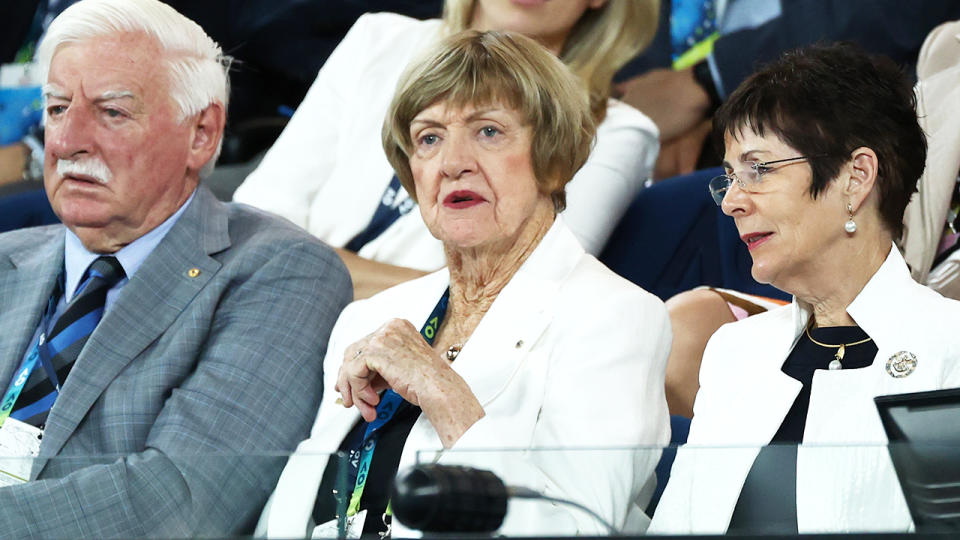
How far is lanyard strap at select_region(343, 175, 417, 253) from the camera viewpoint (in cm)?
269

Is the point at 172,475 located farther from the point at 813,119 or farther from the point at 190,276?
the point at 813,119

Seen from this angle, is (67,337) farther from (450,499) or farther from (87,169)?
(450,499)

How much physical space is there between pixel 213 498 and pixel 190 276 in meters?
0.99

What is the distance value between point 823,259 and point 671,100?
1.61m

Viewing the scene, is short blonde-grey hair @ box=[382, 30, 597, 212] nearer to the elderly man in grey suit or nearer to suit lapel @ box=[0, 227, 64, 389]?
the elderly man in grey suit

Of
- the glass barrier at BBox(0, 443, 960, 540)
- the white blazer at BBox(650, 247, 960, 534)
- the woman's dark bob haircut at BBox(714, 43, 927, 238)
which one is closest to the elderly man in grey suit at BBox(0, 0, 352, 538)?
the glass barrier at BBox(0, 443, 960, 540)

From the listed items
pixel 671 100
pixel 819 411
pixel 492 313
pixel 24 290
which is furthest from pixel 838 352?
pixel 671 100

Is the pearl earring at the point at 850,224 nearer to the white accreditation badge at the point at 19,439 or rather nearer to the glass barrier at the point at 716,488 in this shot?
the glass barrier at the point at 716,488

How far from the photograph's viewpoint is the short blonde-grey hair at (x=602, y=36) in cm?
270

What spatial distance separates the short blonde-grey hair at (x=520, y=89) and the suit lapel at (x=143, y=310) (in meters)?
0.46

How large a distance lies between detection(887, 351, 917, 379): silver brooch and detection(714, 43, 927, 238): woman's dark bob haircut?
0.75 feet

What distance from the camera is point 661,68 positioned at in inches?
138

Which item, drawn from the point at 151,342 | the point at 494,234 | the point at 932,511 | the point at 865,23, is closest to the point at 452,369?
the point at 494,234

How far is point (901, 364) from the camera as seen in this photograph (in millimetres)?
1594
